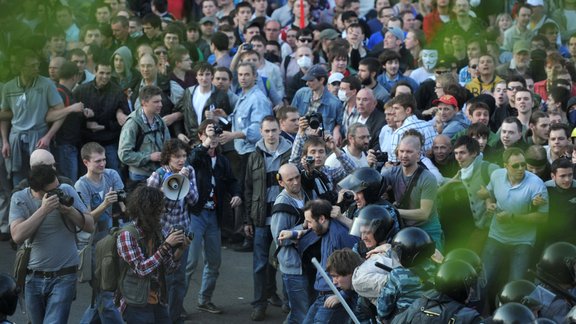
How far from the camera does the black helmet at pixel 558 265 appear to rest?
26.4 feet

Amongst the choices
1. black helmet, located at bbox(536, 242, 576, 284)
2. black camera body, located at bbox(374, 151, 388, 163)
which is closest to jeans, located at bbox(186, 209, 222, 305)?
black camera body, located at bbox(374, 151, 388, 163)

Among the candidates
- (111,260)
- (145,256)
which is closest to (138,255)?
(145,256)

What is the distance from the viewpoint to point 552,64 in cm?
1423

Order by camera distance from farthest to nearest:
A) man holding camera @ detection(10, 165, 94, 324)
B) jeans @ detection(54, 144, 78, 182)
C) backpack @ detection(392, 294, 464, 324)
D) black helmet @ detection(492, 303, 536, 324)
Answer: jeans @ detection(54, 144, 78, 182)
man holding camera @ detection(10, 165, 94, 324)
backpack @ detection(392, 294, 464, 324)
black helmet @ detection(492, 303, 536, 324)

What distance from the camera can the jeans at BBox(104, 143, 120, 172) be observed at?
1334 cm

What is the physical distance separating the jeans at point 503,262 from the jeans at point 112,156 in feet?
13.9

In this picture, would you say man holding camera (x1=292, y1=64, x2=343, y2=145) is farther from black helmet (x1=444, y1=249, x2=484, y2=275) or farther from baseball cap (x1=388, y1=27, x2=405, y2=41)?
black helmet (x1=444, y1=249, x2=484, y2=275)

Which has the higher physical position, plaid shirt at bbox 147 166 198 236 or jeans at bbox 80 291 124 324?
plaid shirt at bbox 147 166 198 236

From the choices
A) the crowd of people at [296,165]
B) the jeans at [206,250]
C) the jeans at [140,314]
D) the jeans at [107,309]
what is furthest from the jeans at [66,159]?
the jeans at [140,314]

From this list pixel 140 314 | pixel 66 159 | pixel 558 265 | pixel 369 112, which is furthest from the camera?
pixel 66 159

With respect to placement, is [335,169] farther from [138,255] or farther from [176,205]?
[138,255]

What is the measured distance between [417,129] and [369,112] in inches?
39.2

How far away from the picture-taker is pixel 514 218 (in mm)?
10977

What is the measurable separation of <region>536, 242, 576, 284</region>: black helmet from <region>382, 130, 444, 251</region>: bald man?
223cm
